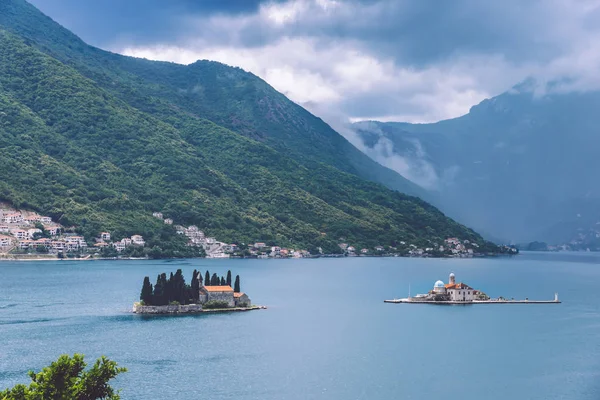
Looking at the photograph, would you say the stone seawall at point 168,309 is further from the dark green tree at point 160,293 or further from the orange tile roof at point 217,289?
the orange tile roof at point 217,289

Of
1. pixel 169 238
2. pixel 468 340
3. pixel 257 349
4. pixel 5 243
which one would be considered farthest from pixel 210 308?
pixel 169 238

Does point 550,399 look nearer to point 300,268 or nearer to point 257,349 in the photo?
point 257,349

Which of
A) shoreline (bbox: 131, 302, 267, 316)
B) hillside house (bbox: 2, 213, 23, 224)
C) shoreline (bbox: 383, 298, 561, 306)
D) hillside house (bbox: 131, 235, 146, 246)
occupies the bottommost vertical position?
shoreline (bbox: 131, 302, 267, 316)

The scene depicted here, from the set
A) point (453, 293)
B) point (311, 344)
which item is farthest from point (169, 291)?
point (453, 293)

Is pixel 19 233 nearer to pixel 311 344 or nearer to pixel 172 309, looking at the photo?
pixel 172 309

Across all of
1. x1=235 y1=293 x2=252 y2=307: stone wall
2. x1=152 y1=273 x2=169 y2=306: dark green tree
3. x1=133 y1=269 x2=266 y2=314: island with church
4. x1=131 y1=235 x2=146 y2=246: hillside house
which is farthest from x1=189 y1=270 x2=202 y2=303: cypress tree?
x1=131 y1=235 x2=146 y2=246: hillside house

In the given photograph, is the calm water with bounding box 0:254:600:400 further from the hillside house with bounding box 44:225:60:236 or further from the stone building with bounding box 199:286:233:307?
the hillside house with bounding box 44:225:60:236
